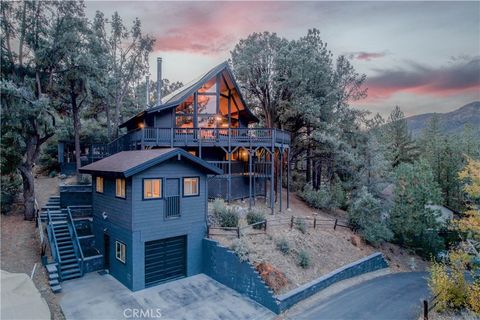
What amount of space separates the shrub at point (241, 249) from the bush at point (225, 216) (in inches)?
80.6

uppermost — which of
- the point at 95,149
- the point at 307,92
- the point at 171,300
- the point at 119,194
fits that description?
the point at 307,92

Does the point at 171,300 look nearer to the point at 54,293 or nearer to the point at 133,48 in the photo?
the point at 54,293

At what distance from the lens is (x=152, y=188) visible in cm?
1233

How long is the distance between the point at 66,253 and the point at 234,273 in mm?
8027

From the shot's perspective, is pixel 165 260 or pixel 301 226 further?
pixel 301 226

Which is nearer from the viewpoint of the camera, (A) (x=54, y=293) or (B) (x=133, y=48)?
(A) (x=54, y=293)

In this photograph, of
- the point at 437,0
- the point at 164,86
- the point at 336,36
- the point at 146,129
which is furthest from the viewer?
the point at 164,86

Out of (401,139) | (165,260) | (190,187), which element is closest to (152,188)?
(190,187)

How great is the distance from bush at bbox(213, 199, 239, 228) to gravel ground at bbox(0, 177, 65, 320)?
7520 millimetres

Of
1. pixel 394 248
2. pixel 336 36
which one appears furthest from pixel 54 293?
pixel 336 36

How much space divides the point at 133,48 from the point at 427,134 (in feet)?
144

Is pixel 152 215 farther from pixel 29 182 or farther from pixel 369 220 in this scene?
pixel 369 220

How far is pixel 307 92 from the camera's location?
2577 cm

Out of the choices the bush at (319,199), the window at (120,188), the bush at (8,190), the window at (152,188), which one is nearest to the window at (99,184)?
the window at (120,188)
